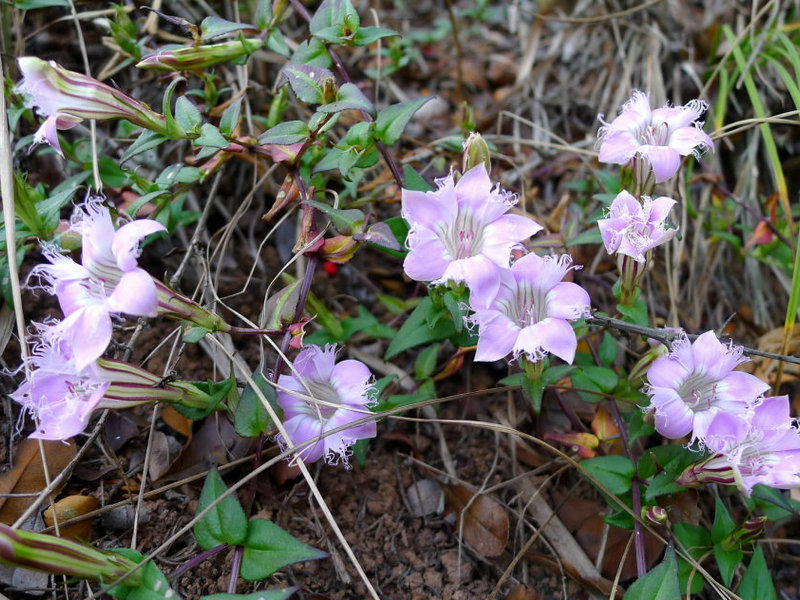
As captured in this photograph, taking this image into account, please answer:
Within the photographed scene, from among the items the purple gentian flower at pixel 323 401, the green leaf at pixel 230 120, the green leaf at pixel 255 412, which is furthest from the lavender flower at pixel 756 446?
the green leaf at pixel 230 120

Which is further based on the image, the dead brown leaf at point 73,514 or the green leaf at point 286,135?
the green leaf at point 286,135

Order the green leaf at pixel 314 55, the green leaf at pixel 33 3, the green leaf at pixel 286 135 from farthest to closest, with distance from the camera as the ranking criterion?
the green leaf at pixel 33 3, the green leaf at pixel 314 55, the green leaf at pixel 286 135

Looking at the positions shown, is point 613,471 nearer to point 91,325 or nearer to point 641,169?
point 641,169

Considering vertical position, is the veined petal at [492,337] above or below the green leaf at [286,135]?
below

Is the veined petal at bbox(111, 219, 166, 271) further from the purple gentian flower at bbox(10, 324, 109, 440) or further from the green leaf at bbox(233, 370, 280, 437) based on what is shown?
the green leaf at bbox(233, 370, 280, 437)

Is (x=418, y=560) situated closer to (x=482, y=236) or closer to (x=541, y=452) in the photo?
(x=541, y=452)

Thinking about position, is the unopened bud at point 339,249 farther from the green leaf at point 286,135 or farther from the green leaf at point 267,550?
the green leaf at point 267,550

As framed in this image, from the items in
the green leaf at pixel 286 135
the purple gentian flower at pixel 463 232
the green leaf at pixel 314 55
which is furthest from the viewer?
the green leaf at pixel 314 55

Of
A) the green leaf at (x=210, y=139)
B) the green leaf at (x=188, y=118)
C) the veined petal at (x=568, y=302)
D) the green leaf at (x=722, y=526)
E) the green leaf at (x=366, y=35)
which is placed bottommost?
the green leaf at (x=722, y=526)
